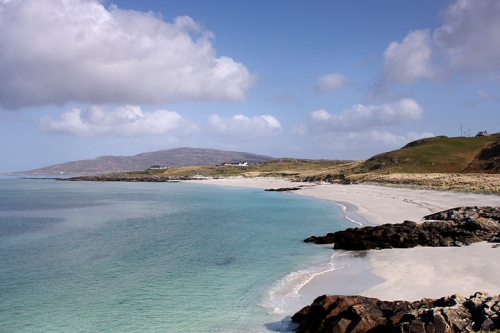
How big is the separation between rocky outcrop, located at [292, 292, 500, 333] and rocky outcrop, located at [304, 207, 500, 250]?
12.9 meters

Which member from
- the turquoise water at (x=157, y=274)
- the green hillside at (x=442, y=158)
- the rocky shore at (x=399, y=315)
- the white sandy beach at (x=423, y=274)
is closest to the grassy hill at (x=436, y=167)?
the green hillside at (x=442, y=158)

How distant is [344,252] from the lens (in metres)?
23.5

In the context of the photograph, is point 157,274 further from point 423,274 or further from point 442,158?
point 442,158

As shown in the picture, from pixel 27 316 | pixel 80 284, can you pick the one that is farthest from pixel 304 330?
pixel 80 284

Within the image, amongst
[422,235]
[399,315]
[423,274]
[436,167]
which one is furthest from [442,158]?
[399,315]

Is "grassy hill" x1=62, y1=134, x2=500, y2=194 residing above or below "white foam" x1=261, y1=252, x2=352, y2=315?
above

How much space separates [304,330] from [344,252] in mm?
12861

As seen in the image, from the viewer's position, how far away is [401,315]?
1039 centimetres

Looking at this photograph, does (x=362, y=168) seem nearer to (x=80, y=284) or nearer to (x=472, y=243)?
(x=472, y=243)

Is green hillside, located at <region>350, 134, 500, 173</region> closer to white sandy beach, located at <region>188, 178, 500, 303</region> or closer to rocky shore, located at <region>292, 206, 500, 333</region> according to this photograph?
white sandy beach, located at <region>188, 178, 500, 303</region>

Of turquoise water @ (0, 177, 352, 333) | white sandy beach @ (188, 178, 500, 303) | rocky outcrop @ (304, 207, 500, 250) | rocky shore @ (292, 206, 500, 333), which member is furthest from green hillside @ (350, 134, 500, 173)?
rocky shore @ (292, 206, 500, 333)

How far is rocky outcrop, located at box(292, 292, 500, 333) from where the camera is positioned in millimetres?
9492

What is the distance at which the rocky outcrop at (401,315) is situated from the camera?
9.49 metres

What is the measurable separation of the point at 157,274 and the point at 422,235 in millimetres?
17470
